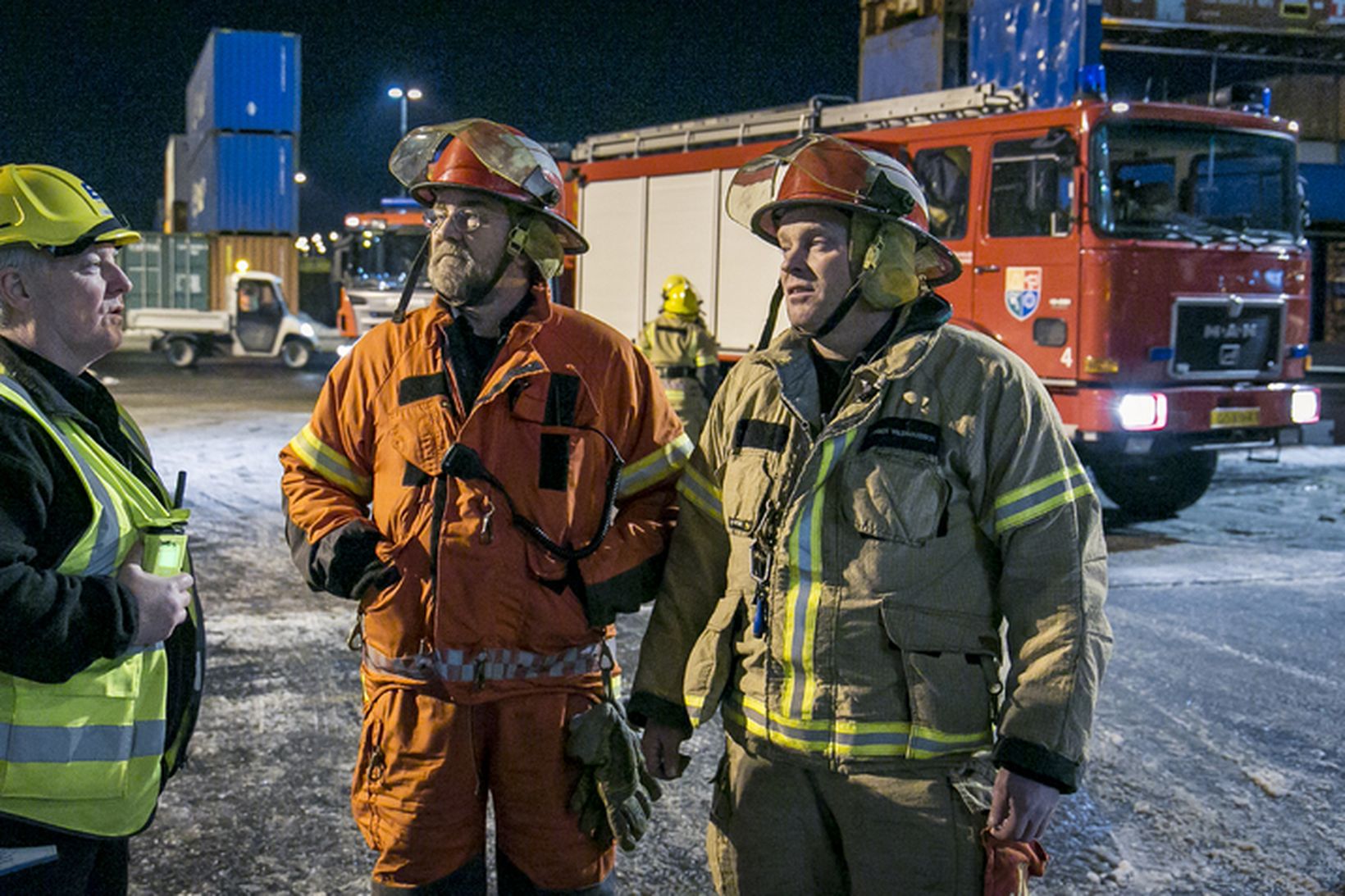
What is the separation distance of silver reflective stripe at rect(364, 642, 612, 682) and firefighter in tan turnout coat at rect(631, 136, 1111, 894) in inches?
12.1

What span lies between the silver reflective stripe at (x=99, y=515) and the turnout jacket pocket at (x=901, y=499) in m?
1.27

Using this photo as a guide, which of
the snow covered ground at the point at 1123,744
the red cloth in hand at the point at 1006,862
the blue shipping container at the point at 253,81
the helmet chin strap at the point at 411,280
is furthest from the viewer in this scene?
the blue shipping container at the point at 253,81

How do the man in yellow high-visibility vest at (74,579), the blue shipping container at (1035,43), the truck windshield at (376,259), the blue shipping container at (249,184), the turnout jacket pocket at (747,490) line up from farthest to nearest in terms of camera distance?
1. the blue shipping container at (249,184)
2. the truck windshield at (376,259)
3. the blue shipping container at (1035,43)
4. the turnout jacket pocket at (747,490)
5. the man in yellow high-visibility vest at (74,579)

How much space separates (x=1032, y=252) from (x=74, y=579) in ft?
24.9

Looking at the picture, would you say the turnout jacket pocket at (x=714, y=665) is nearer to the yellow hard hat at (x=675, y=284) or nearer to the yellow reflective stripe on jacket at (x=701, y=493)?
the yellow reflective stripe on jacket at (x=701, y=493)

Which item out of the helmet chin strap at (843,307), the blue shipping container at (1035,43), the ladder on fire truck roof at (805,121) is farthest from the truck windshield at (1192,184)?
the helmet chin strap at (843,307)

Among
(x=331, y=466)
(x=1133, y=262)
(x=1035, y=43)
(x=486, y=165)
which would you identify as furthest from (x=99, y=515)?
(x=1035, y=43)

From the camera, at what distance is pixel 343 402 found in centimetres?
286

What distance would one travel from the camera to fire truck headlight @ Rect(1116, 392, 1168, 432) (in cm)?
853

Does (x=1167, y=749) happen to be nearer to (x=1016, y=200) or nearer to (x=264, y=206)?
(x=1016, y=200)

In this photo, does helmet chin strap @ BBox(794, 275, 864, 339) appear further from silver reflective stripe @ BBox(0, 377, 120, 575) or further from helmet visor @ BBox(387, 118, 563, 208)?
silver reflective stripe @ BBox(0, 377, 120, 575)

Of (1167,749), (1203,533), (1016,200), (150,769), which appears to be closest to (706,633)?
(150,769)

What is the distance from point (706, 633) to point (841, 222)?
2.72ft

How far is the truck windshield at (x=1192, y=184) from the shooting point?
8.55m
